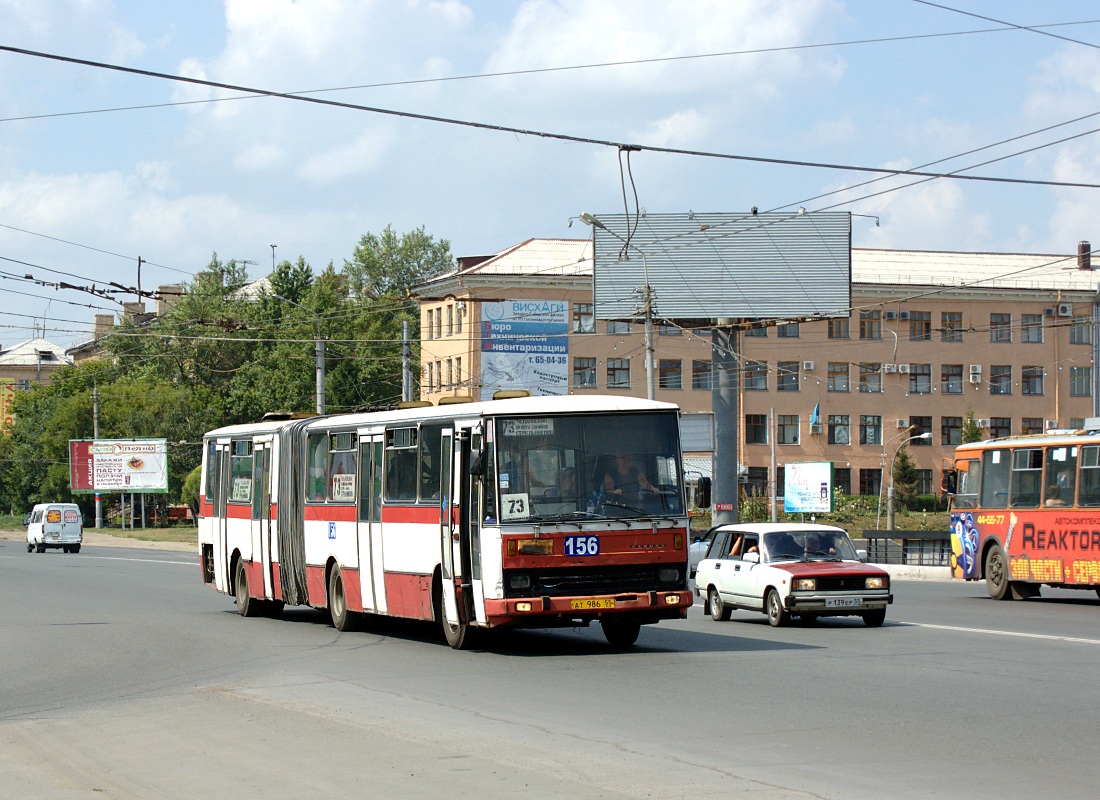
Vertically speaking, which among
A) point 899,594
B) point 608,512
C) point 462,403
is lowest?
point 899,594

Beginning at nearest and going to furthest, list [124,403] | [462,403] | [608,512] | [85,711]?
[85,711], [608,512], [462,403], [124,403]

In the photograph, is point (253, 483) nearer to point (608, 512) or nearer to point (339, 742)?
point (608, 512)

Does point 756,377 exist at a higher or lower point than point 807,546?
higher

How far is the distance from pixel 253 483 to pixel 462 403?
697 centimetres

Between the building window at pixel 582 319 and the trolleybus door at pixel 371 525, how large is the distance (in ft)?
207

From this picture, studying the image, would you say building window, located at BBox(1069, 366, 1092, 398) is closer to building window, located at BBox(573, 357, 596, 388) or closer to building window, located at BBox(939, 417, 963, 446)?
building window, located at BBox(939, 417, 963, 446)

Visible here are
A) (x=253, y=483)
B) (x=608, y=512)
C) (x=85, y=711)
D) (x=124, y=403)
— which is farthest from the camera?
(x=124, y=403)

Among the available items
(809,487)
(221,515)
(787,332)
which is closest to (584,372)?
(787,332)

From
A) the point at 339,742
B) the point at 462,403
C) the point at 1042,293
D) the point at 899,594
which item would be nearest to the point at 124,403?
the point at 1042,293

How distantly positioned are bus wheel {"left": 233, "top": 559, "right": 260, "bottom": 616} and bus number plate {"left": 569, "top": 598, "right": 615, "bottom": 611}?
9767 mm

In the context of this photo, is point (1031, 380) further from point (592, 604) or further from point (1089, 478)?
point (592, 604)

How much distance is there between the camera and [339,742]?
10609mm

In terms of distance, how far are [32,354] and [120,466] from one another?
8692cm

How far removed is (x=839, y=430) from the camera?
86875 millimetres
